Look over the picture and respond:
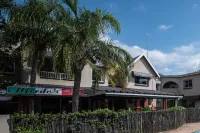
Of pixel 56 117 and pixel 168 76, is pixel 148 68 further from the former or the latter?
pixel 56 117

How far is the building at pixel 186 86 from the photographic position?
141 ft

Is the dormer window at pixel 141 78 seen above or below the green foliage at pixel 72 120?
above

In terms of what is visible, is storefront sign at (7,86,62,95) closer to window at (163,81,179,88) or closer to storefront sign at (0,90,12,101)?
storefront sign at (0,90,12,101)

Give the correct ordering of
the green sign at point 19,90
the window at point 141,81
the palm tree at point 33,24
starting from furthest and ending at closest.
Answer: the window at point 141,81
the green sign at point 19,90
the palm tree at point 33,24

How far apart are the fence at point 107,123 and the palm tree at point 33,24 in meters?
4.93

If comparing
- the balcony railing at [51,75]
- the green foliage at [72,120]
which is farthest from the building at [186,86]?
the green foliage at [72,120]

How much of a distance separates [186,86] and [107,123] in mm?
33464

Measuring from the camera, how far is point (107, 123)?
14.0 metres

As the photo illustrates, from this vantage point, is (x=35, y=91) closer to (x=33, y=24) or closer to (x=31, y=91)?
(x=31, y=91)

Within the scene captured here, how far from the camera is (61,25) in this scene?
15.2 meters

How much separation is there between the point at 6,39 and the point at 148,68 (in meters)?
21.9

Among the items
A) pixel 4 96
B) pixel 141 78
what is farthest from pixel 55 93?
pixel 141 78

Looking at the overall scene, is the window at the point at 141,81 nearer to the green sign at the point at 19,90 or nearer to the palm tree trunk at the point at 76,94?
the green sign at the point at 19,90

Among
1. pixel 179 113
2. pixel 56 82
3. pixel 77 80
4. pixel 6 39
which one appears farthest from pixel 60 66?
pixel 179 113
